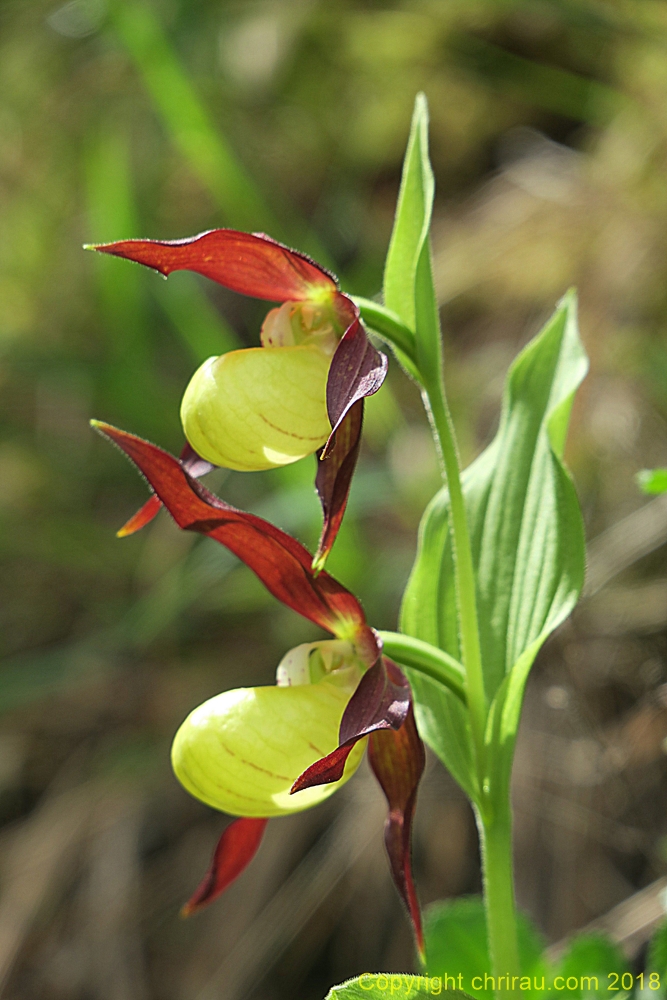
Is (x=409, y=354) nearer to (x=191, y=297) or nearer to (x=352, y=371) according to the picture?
(x=352, y=371)

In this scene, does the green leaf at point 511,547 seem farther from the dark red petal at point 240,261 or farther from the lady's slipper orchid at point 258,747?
the dark red petal at point 240,261

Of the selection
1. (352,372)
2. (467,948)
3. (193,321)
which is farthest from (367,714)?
(193,321)

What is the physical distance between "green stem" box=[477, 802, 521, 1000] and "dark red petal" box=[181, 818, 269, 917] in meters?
0.24

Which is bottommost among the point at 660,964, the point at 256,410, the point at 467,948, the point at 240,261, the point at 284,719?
the point at 467,948

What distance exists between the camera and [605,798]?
1.39 metres

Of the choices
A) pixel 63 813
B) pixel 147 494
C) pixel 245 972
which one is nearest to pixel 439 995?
pixel 245 972

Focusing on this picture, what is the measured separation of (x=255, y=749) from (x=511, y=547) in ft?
1.16

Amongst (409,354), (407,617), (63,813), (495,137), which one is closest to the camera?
(409,354)

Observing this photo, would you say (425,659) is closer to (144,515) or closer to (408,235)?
(144,515)

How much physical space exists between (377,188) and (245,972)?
2.44 meters

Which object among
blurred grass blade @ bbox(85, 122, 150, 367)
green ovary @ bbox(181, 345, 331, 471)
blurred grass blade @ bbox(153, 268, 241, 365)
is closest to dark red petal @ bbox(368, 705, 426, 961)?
green ovary @ bbox(181, 345, 331, 471)

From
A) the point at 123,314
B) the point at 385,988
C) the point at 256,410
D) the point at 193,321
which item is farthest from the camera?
the point at 123,314

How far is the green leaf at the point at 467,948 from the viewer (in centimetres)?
90

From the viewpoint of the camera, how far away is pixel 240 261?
0.75 m
